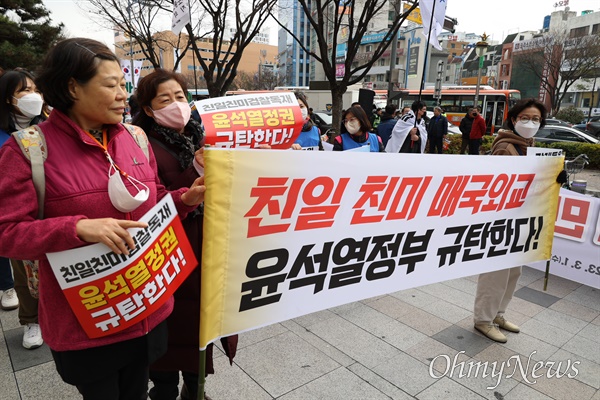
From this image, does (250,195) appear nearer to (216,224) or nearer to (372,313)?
(216,224)

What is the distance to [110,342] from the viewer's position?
4.63 ft

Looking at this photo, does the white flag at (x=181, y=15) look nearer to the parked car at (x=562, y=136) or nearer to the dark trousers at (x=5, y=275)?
the dark trousers at (x=5, y=275)

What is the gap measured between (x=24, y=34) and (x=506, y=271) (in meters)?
18.1

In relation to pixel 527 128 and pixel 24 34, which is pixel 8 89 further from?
pixel 24 34

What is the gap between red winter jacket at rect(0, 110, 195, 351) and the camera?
122 centimetres

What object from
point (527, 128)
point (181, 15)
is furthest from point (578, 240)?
point (181, 15)

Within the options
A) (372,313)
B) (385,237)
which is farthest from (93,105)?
(372,313)

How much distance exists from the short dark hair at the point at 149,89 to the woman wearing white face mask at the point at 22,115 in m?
1.11

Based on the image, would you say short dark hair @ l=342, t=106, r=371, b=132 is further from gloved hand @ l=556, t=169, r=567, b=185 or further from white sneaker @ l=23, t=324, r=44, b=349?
white sneaker @ l=23, t=324, r=44, b=349

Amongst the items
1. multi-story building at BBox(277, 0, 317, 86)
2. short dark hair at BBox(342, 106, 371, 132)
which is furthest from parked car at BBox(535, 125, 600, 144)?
multi-story building at BBox(277, 0, 317, 86)

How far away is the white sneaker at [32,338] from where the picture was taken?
2766 millimetres

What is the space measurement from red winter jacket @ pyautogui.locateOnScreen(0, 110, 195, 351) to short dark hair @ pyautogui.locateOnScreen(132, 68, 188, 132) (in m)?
0.54

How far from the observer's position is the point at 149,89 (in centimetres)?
199

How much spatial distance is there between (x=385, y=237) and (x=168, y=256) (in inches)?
42.4
